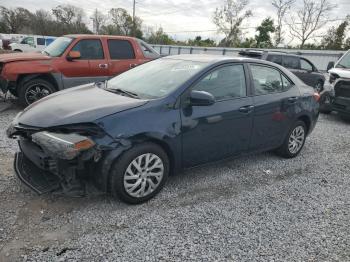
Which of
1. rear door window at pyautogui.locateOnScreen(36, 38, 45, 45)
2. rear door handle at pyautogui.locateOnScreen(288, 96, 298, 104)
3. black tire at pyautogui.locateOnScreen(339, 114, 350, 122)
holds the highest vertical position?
rear door window at pyautogui.locateOnScreen(36, 38, 45, 45)

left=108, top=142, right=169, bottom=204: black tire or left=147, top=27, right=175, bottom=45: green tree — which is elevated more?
left=147, top=27, right=175, bottom=45: green tree

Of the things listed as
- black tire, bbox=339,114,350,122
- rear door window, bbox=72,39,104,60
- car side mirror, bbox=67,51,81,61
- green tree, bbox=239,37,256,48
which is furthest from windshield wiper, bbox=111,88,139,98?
green tree, bbox=239,37,256,48

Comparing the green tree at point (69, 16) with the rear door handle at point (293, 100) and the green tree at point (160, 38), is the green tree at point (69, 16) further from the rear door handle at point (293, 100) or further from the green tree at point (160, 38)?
the rear door handle at point (293, 100)

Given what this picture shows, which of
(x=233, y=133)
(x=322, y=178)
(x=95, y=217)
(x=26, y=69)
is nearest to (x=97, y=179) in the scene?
(x=95, y=217)

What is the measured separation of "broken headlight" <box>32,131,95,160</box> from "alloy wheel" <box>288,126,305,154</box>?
11.2 ft

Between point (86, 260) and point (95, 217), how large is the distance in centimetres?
62

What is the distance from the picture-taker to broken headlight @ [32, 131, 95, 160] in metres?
2.85

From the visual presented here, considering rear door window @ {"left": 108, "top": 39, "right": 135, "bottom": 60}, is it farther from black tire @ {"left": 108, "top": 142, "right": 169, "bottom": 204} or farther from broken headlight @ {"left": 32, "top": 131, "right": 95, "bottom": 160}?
broken headlight @ {"left": 32, "top": 131, "right": 95, "bottom": 160}

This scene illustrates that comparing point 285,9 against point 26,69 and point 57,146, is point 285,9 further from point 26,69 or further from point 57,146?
point 57,146

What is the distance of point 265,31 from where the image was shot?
4234 centimetres

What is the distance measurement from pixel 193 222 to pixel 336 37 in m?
39.5

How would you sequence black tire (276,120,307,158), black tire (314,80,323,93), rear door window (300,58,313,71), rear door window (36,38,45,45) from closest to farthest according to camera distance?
black tire (276,120,307,158)
rear door window (300,58,313,71)
black tire (314,80,323,93)
rear door window (36,38,45,45)

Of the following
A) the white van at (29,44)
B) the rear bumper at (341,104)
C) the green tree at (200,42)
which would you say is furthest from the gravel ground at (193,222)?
the green tree at (200,42)

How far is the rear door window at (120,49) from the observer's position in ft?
25.7
